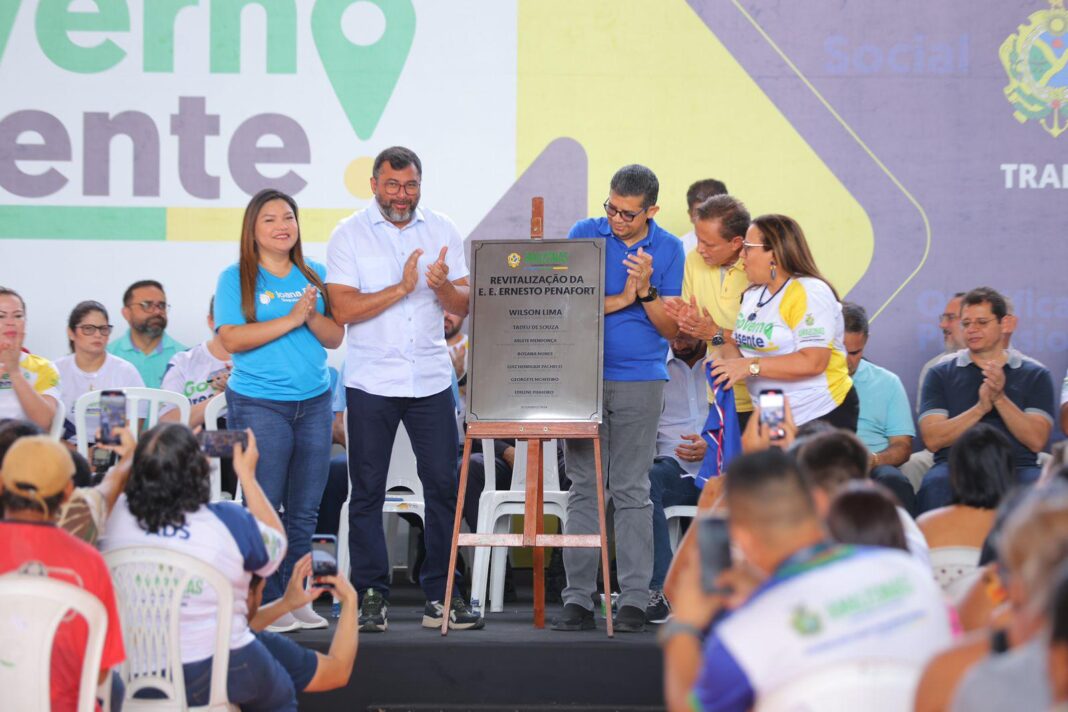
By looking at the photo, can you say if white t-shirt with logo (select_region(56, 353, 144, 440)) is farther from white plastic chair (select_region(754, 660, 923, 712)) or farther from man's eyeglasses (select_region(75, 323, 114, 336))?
white plastic chair (select_region(754, 660, 923, 712))

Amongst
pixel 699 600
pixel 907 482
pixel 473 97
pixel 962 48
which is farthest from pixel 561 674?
pixel 962 48

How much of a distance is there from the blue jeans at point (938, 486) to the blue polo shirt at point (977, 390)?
92mm

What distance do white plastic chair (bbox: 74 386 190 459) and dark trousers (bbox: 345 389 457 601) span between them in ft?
3.30

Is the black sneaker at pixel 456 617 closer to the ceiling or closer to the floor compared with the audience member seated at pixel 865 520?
closer to the floor

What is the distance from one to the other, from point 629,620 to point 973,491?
1.54 meters

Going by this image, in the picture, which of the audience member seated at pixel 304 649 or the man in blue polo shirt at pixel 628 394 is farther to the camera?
the man in blue polo shirt at pixel 628 394

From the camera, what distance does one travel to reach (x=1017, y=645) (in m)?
1.74

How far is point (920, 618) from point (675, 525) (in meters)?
3.52

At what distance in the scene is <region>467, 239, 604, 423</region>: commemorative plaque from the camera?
4613mm

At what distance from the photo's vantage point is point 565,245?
4.66 metres

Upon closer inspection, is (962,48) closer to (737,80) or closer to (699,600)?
(737,80)

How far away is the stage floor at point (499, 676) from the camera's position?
422 cm

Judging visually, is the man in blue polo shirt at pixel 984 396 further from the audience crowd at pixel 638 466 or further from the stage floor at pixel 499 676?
the stage floor at pixel 499 676

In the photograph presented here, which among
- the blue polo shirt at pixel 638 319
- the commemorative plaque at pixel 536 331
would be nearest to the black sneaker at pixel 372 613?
the commemorative plaque at pixel 536 331
